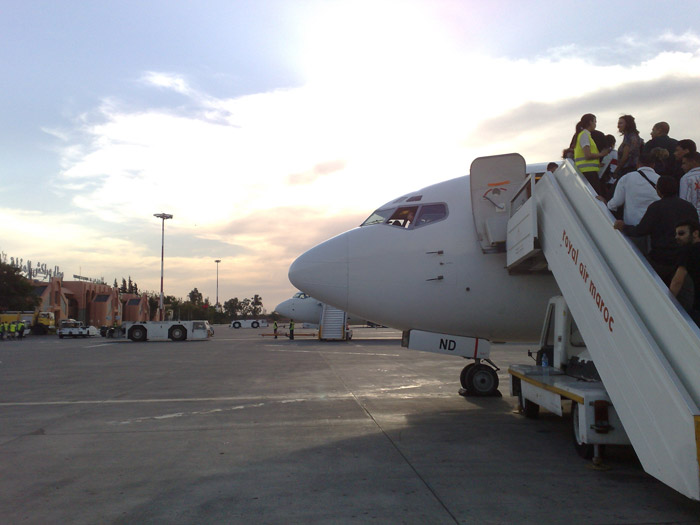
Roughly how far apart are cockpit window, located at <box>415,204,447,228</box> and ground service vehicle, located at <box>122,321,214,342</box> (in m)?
32.1

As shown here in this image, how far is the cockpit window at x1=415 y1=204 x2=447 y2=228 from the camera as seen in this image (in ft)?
33.2

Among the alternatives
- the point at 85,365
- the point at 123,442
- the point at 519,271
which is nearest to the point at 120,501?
the point at 123,442

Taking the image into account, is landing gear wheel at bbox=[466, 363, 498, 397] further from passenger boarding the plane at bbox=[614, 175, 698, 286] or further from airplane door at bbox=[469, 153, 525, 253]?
passenger boarding the plane at bbox=[614, 175, 698, 286]

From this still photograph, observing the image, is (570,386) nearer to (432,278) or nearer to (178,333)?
(432,278)

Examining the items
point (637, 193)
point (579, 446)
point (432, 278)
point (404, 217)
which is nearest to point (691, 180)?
point (637, 193)

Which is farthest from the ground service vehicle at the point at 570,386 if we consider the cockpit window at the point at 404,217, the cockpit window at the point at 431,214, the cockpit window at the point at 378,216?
the cockpit window at the point at 378,216

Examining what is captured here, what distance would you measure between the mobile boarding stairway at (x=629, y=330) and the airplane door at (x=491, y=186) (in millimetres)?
1989

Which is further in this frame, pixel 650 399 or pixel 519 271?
pixel 519 271

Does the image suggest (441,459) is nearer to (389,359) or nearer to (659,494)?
(659,494)

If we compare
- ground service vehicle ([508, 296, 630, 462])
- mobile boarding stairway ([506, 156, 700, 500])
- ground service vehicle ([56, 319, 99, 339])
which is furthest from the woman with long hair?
ground service vehicle ([56, 319, 99, 339])

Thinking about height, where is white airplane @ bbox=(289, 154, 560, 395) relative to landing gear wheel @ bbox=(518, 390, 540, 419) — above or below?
above

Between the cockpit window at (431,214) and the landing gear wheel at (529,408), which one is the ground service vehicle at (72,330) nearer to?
the cockpit window at (431,214)

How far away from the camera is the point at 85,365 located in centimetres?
1986

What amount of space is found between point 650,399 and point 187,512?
3.93m
